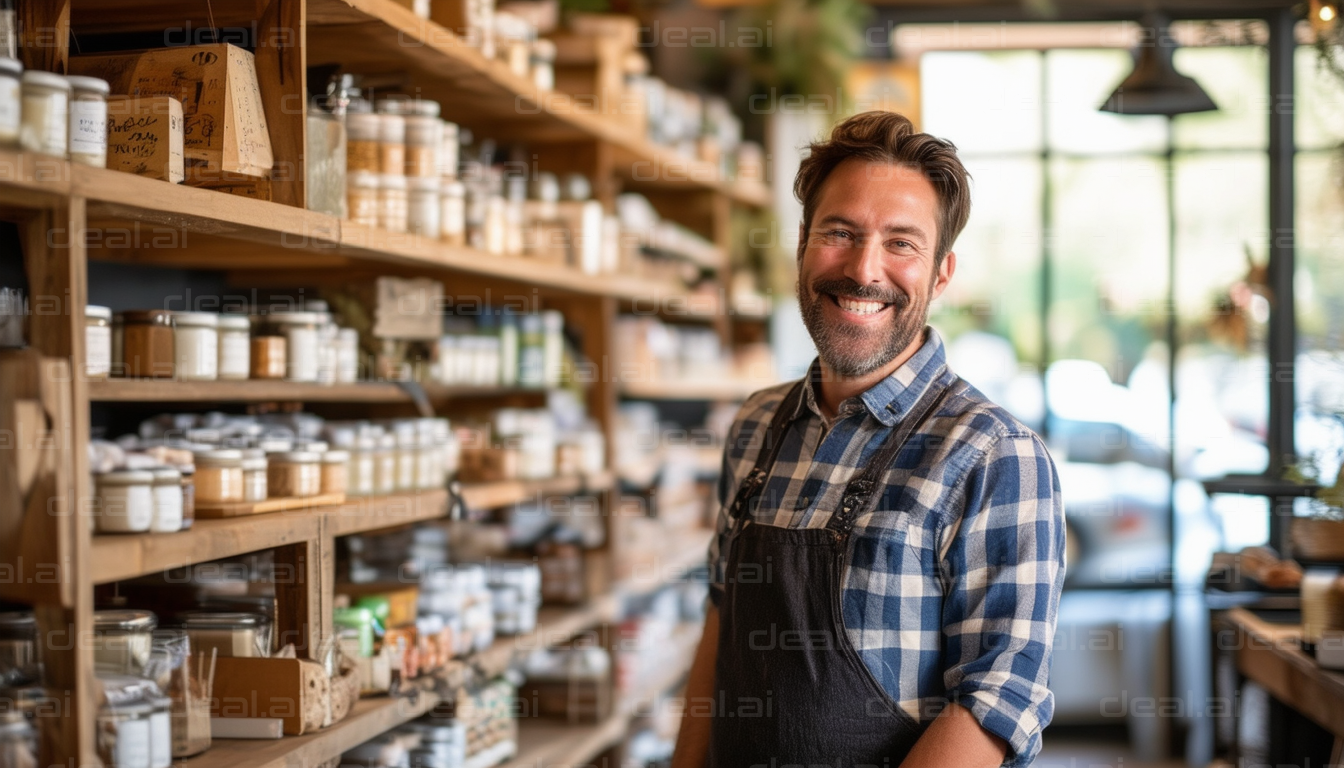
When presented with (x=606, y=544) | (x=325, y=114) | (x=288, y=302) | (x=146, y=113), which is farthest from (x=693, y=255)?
(x=146, y=113)

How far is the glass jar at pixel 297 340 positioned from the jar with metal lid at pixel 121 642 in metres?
0.61

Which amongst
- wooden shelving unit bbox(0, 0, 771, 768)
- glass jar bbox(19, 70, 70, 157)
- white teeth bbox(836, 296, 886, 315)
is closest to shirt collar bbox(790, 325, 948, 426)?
white teeth bbox(836, 296, 886, 315)

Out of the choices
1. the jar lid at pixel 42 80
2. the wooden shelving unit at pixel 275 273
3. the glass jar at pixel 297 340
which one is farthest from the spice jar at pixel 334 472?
the jar lid at pixel 42 80

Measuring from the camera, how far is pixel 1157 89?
400 centimetres

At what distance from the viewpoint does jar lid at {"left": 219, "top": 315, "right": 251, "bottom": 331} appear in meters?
2.28

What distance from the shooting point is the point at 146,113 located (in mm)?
1959

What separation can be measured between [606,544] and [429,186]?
1721 millimetres

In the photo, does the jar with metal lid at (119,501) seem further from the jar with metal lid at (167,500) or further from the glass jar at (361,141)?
the glass jar at (361,141)

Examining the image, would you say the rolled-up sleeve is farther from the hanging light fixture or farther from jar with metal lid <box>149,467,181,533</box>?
the hanging light fixture

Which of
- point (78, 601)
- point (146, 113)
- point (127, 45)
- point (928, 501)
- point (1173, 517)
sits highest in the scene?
point (127, 45)

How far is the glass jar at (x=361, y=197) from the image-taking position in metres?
2.61

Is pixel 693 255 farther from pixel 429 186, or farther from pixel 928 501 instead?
pixel 928 501

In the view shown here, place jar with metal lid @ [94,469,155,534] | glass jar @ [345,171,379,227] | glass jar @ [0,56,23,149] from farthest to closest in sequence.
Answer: glass jar @ [345,171,379,227], jar with metal lid @ [94,469,155,534], glass jar @ [0,56,23,149]

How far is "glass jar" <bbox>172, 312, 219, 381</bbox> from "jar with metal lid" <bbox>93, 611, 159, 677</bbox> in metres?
0.42
